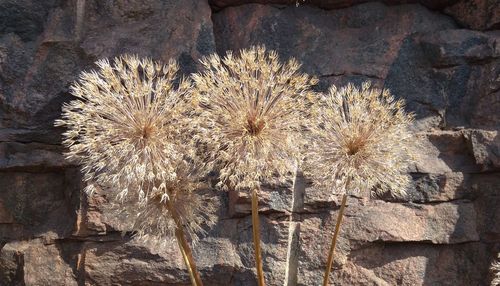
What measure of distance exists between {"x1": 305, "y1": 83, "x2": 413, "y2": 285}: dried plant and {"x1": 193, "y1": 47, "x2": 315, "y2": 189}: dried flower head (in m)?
0.19

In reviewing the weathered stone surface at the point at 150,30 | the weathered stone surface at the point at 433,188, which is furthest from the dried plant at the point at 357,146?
the weathered stone surface at the point at 150,30

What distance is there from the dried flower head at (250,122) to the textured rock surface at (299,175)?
1.56 m

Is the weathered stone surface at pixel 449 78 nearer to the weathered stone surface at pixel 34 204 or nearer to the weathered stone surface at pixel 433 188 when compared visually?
the weathered stone surface at pixel 433 188

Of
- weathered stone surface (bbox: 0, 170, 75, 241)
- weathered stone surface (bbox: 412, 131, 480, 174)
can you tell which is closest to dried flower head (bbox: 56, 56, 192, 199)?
weathered stone surface (bbox: 0, 170, 75, 241)

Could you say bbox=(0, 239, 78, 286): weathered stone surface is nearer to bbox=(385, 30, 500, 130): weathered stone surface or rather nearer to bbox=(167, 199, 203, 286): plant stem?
bbox=(167, 199, 203, 286): plant stem

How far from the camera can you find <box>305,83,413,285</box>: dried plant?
15.3ft

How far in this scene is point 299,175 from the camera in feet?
20.3

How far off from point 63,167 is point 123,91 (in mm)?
2159

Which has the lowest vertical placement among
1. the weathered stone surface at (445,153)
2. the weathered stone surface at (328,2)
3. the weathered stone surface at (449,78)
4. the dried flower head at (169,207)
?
the dried flower head at (169,207)

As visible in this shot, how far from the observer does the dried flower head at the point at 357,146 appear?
4.65 metres

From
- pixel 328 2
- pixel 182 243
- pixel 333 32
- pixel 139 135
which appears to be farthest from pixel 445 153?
pixel 139 135

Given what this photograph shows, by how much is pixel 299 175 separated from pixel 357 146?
5.06 ft

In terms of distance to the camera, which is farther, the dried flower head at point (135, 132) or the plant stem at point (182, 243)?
the plant stem at point (182, 243)

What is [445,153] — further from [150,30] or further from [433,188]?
[150,30]
